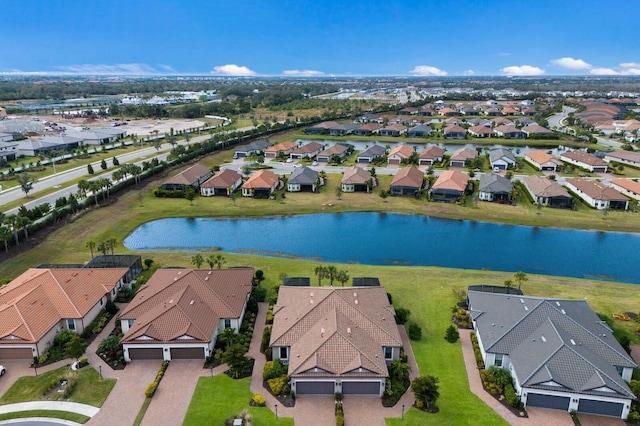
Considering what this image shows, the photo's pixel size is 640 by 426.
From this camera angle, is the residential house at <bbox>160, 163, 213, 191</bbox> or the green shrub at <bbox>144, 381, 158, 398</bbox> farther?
the residential house at <bbox>160, 163, 213, 191</bbox>

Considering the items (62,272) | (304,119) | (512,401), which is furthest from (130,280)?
(304,119)

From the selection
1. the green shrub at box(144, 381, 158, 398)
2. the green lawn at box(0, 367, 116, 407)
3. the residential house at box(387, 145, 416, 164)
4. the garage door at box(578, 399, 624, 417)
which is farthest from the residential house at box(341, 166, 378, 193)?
the green lawn at box(0, 367, 116, 407)

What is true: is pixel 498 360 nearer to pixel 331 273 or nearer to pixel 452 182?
pixel 331 273

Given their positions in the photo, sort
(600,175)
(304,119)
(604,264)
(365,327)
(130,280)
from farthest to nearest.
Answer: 1. (304,119)
2. (600,175)
3. (604,264)
4. (130,280)
5. (365,327)

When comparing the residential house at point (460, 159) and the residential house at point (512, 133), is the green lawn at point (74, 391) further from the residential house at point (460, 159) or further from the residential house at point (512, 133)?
the residential house at point (512, 133)

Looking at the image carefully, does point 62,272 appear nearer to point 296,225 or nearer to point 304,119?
point 296,225

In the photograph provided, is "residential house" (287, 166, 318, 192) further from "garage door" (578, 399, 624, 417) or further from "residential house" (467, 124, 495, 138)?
"residential house" (467, 124, 495, 138)

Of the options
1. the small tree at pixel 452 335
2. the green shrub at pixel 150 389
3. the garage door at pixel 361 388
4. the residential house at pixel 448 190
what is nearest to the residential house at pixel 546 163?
the residential house at pixel 448 190
